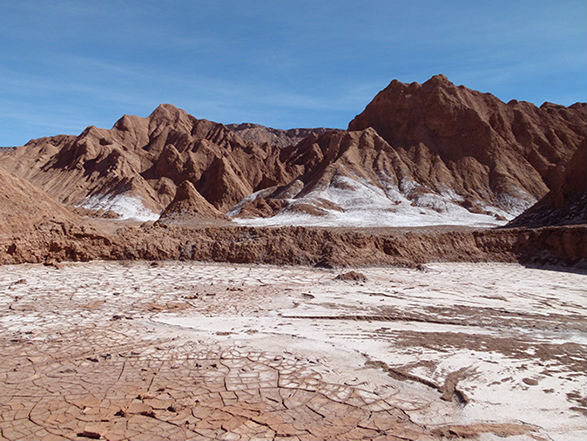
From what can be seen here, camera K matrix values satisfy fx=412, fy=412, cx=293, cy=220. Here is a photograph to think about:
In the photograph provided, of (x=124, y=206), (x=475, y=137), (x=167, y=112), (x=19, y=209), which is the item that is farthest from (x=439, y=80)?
(x=167, y=112)

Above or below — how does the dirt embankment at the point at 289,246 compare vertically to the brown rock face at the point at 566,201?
below

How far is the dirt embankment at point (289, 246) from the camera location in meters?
12.4

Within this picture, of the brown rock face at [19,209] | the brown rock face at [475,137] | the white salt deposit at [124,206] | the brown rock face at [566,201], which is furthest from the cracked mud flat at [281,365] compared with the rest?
the white salt deposit at [124,206]

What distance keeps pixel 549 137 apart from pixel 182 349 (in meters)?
64.2

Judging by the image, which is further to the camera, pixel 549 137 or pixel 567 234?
pixel 549 137

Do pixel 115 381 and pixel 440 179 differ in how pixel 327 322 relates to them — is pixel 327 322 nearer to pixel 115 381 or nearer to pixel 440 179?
pixel 115 381

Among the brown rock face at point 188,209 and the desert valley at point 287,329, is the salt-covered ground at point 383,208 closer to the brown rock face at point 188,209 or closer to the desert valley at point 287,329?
the brown rock face at point 188,209

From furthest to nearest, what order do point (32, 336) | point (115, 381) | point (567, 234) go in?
point (567, 234) → point (32, 336) → point (115, 381)

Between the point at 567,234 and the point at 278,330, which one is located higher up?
the point at 567,234

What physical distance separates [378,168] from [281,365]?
46.7 metres

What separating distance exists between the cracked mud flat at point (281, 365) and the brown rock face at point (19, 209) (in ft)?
11.6

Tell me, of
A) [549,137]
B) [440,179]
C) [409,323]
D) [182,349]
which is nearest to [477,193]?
[440,179]

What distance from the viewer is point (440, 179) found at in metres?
49.7

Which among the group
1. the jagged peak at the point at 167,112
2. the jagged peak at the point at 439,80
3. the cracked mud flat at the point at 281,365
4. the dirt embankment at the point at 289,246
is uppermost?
the jagged peak at the point at 167,112
